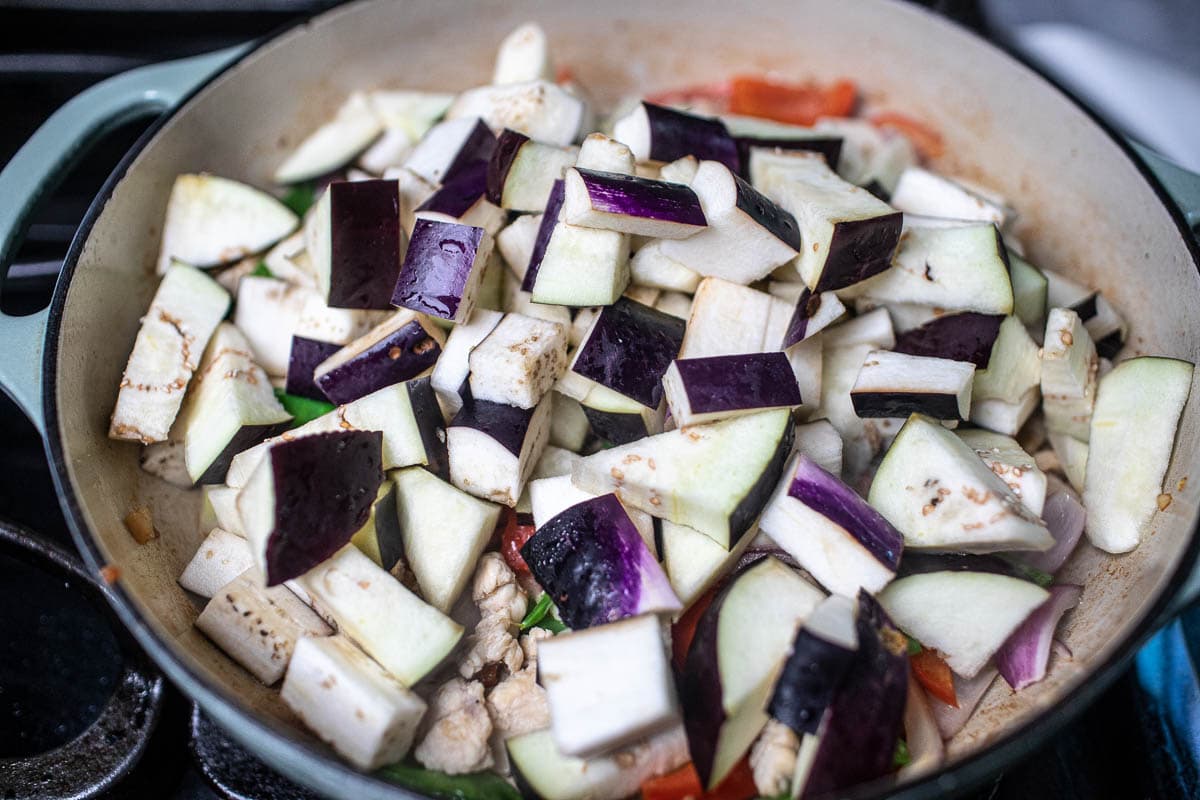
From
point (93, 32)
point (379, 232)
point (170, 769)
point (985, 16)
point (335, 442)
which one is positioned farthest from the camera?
point (985, 16)

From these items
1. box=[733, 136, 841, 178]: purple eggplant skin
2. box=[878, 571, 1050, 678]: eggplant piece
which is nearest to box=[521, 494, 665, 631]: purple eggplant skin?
box=[878, 571, 1050, 678]: eggplant piece

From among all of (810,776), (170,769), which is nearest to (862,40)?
(810,776)

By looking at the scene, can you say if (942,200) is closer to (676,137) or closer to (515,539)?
(676,137)

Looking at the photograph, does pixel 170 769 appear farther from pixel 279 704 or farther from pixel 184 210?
pixel 184 210

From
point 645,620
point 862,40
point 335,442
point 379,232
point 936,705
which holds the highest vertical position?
point 862,40

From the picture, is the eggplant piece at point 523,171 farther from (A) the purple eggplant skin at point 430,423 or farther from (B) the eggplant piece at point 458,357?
(A) the purple eggplant skin at point 430,423

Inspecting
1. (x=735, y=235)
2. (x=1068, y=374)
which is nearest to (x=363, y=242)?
(x=735, y=235)

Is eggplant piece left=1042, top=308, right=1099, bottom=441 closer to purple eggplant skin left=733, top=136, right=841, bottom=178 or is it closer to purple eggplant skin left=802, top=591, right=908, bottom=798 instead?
purple eggplant skin left=733, top=136, right=841, bottom=178
